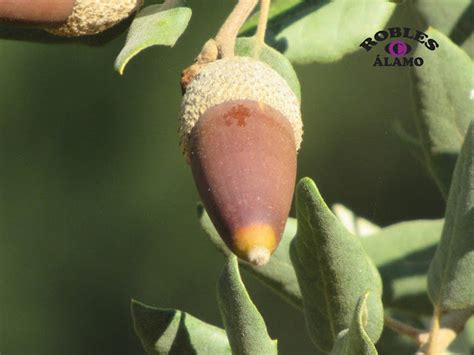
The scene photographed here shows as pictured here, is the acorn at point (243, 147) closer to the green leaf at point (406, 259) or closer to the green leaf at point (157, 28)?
the green leaf at point (157, 28)

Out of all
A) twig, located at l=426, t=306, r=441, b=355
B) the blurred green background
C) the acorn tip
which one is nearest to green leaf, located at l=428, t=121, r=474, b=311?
twig, located at l=426, t=306, r=441, b=355

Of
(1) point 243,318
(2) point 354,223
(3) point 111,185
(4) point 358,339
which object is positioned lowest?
(3) point 111,185


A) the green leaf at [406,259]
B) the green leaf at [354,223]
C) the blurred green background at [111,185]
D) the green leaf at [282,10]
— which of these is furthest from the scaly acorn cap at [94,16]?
the blurred green background at [111,185]

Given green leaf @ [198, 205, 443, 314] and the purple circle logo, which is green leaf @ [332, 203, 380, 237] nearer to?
green leaf @ [198, 205, 443, 314]

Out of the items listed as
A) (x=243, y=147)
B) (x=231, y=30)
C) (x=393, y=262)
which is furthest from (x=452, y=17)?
(x=243, y=147)

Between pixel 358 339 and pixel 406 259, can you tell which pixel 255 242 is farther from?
pixel 406 259
